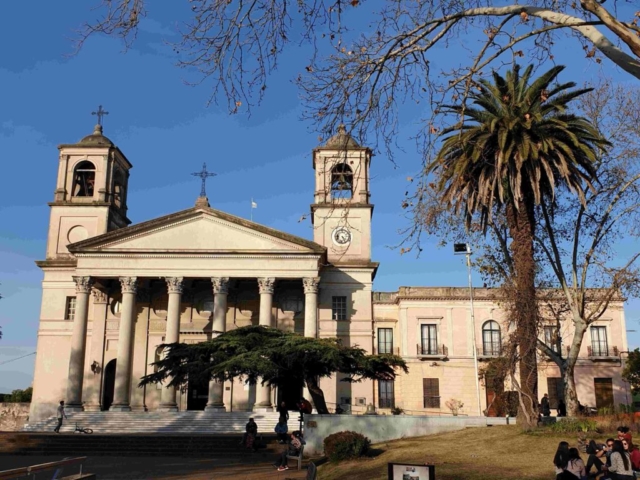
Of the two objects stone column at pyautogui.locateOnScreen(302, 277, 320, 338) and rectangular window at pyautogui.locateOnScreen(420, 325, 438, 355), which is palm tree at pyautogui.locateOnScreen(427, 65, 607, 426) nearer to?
stone column at pyautogui.locateOnScreen(302, 277, 320, 338)

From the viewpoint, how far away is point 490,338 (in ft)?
155

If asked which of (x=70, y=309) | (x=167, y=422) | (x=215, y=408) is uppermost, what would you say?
(x=70, y=309)

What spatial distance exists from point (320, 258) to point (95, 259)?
43.9 ft

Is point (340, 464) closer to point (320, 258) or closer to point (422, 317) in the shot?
point (320, 258)

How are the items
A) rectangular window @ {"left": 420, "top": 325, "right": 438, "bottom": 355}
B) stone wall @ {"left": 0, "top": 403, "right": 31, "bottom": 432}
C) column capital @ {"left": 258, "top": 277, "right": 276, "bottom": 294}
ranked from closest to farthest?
column capital @ {"left": 258, "top": 277, "right": 276, "bottom": 294}
stone wall @ {"left": 0, "top": 403, "right": 31, "bottom": 432}
rectangular window @ {"left": 420, "top": 325, "right": 438, "bottom": 355}

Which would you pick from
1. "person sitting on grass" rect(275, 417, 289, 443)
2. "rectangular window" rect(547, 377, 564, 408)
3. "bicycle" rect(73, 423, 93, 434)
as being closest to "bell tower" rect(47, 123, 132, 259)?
"bicycle" rect(73, 423, 93, 434)

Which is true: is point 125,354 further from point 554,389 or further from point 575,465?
point 575,465

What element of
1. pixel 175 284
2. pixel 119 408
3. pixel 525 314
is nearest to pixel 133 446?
pixel 119 408

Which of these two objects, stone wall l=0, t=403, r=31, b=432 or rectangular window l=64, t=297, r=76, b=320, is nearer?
rectangular window l=64, t=297, r=76, b=320

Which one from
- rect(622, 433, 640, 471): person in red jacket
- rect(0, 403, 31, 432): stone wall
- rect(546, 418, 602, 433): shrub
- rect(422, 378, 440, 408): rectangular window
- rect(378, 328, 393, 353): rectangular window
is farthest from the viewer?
rect(378, 328, 393, 353): rectangular window

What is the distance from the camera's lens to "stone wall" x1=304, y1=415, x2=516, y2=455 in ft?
89.4

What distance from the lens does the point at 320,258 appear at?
42.1 meters

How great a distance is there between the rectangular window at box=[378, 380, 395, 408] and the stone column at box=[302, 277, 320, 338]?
26.4 feet

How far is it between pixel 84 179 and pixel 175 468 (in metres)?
30.0
